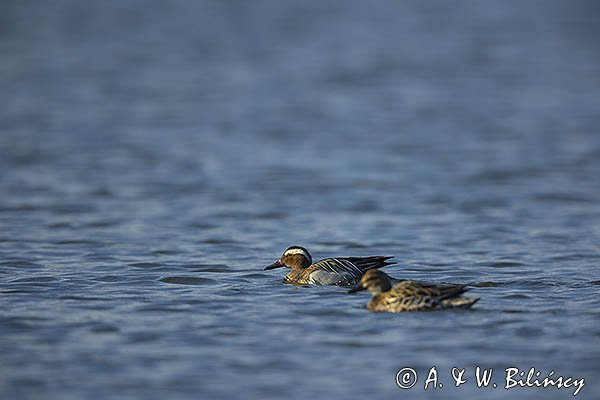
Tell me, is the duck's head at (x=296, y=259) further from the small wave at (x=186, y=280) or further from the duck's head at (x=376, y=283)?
the duck's head at (x=376, y=283)

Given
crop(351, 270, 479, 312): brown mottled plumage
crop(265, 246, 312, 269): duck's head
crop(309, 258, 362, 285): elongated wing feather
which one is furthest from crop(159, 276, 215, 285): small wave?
crop(351, 270, 479, 312): brown mottled plumage

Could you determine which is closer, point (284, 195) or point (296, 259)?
point (296, 259)

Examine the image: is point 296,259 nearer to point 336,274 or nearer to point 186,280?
point 336,274

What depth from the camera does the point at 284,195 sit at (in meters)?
16.8

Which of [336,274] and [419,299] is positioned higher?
[336,274]

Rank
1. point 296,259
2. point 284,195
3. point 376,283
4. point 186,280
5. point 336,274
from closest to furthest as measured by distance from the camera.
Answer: point 376,283 < point 336,274 < point 186,280 < point 296,259 < point 284,195

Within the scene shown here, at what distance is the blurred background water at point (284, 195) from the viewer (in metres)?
8.75

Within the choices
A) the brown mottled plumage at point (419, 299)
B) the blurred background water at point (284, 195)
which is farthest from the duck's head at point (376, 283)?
the blurred background water at point (284, 195)

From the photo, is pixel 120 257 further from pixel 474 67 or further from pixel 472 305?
pixel 474 67

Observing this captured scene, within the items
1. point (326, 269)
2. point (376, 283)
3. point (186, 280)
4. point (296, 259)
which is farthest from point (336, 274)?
point (186, 280)

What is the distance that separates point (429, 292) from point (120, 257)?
13.4 feet

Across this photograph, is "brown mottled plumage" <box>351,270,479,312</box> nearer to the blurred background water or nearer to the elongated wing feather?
the blurred background water

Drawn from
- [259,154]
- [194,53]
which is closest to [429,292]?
[259,154]

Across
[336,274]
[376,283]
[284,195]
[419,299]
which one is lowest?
[419,299]
